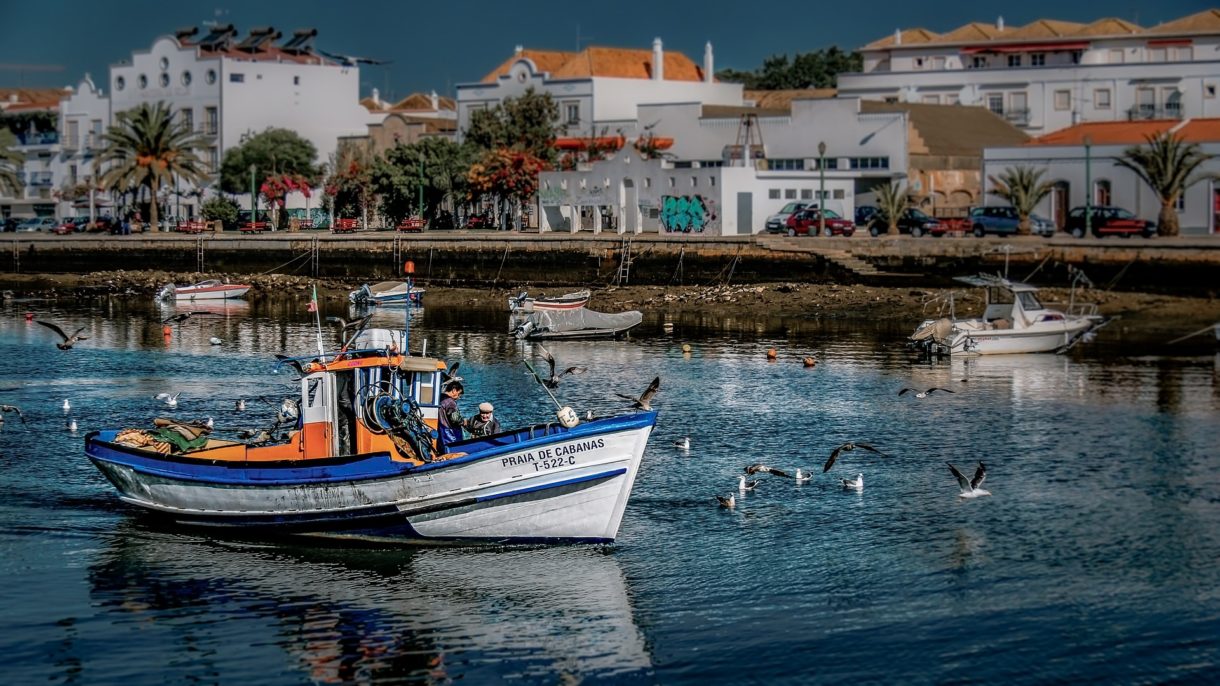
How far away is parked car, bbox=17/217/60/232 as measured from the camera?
397ft

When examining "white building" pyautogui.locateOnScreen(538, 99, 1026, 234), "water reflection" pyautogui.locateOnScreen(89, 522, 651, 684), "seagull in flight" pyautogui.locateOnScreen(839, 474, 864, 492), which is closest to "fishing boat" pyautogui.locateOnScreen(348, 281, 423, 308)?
"white building" pyautogui.locateOnScreen(538, 99, 1026, 234)

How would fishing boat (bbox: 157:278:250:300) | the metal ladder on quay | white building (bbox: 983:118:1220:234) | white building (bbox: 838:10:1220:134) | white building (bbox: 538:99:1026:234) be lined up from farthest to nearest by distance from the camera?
1. white building (bbox: 838:10:1220:134)
2. white building (bbox: 538:99:1026:234)
3. fishing boat (bbox: 157:278:250:300)
4. white building (bbox: 983:118:1220:234)
5. the metal ladder on quay

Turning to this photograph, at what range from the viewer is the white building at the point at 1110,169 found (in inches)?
3187

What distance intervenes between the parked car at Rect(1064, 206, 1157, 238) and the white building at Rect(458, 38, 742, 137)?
36458 mm

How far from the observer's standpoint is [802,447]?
123ft

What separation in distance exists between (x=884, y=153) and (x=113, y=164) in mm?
67874

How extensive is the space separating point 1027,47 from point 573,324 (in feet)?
222

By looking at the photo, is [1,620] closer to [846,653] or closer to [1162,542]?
[846,653]

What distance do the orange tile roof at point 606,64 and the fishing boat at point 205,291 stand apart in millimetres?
38370

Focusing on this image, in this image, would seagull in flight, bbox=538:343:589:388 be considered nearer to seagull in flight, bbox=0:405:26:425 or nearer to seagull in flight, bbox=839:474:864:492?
seagull in flight, bbox=839:474:864:492

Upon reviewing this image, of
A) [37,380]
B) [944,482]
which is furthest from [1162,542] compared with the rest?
[37,380]

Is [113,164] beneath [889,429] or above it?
above

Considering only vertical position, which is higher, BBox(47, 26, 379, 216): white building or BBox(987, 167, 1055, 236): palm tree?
BBox(47, 26, 379, 216): white building

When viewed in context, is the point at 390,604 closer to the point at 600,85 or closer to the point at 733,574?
the point at 733,574
